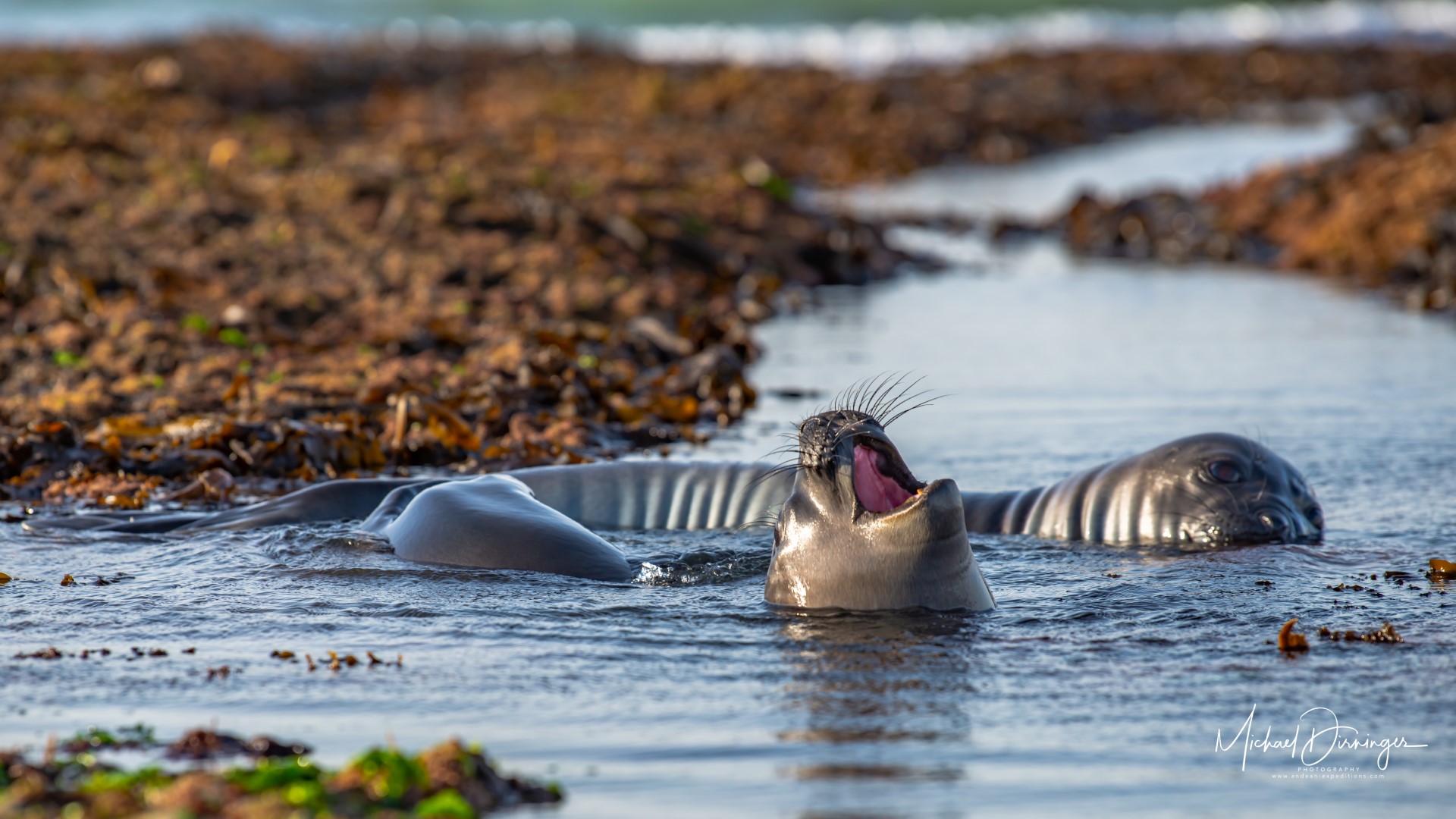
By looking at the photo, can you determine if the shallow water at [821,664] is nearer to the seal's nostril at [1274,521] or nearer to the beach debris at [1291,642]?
the beach debris at [1291,642]

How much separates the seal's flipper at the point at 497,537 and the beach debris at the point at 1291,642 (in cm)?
219

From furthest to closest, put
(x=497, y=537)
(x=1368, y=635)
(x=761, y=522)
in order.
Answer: (x=761, y=522), (x=497, y=537), (x=1368, y=635)

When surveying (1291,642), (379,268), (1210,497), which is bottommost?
(1291,642)

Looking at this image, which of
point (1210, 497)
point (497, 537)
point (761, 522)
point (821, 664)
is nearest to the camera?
point (821, 664)

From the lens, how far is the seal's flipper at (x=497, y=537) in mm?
6090

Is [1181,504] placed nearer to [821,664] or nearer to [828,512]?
[828,512]

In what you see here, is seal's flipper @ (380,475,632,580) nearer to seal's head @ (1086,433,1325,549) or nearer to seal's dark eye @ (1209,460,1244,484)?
seal's head @ (1086,433,1325,549)

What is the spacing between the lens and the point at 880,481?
552cm

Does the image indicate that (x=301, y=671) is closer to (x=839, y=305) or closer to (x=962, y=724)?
(x=962, y=724)

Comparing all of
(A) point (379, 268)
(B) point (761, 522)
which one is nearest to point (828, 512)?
(B) point (761, 522)

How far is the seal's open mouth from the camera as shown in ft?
17.8

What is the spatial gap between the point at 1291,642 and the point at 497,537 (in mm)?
2659

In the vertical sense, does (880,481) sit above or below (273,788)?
above

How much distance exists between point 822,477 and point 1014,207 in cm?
1507
